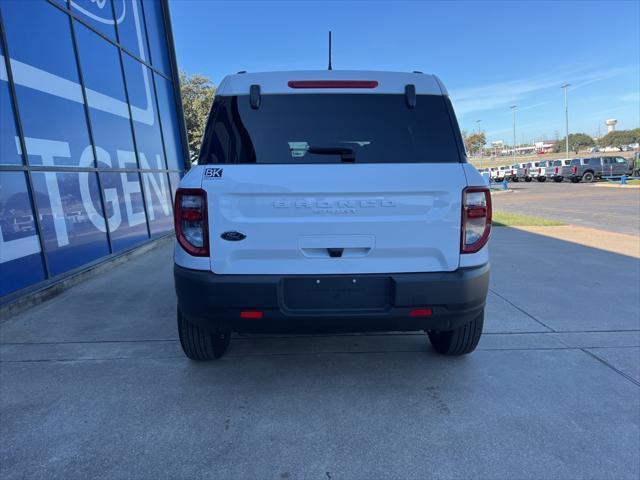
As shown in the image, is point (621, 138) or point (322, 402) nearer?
point (322, 402)

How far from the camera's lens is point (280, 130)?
2791 millimetres

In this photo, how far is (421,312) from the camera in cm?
268

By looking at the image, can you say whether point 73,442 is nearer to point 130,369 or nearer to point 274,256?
point 130,369

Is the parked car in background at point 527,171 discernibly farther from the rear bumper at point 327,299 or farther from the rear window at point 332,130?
the rear bumper at point 327,299

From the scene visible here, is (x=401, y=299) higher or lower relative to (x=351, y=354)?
higher

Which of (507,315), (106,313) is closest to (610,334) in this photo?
(507,315)

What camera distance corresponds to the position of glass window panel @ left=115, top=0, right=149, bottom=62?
9.28 metres

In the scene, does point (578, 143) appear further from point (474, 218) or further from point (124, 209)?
point (474, 218)

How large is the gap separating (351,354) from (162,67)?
10765 millimetres

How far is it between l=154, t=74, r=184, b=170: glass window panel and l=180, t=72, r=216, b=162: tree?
18.5 m

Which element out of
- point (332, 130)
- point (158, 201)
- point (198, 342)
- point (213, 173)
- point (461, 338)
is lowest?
point (461, 338)

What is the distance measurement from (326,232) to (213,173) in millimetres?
738

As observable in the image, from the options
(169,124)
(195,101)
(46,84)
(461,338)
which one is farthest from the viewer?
(195,101)

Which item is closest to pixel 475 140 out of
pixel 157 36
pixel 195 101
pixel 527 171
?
pixel 527 171
